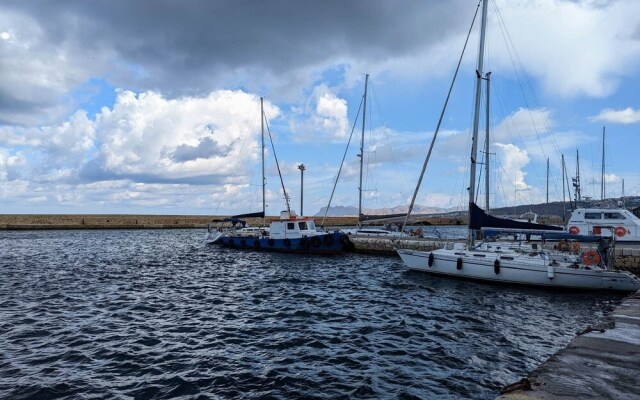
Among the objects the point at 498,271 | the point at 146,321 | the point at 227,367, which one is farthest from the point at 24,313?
the point at 498,271

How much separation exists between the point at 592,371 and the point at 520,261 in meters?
14.7

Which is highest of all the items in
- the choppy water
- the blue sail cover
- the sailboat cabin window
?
the sailboat cabin window

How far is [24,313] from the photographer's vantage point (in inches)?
621

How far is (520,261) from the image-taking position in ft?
69.7

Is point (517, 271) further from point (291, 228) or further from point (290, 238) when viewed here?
point (291, 228)

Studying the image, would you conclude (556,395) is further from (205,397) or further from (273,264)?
(273,264)

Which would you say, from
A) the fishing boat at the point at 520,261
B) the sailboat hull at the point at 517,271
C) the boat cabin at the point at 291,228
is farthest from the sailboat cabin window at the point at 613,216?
the boat cabin at the point at 291,228

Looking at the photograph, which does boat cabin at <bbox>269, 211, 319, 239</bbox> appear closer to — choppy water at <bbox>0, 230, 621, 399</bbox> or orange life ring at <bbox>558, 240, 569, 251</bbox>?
choppy water at <bbox>0, 230, 621, 399</bbox>

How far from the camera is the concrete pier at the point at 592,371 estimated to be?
6516mm

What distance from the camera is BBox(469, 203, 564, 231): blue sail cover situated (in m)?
22.0

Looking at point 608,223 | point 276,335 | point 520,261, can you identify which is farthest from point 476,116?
point 276,335

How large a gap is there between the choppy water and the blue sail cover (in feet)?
11.0

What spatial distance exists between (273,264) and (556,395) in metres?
26.8

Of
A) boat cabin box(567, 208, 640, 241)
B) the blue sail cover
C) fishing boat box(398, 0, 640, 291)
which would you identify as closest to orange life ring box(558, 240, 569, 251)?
fishing boat box(398, 0, 640, 291)
